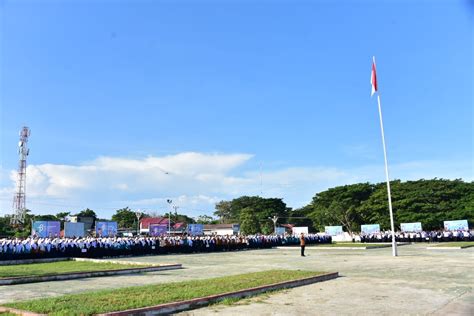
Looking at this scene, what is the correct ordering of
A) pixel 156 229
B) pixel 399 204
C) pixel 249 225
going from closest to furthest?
pixel 156 229 → pixel 399 204 → pixel 249 225

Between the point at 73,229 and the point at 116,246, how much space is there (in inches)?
199

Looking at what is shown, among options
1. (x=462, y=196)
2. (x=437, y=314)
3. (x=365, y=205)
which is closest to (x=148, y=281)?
(x=437, y=314)

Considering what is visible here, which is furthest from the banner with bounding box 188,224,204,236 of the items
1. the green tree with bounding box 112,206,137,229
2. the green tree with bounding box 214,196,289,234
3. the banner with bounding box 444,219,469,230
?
the green tree with bounding box 112,206,137,229

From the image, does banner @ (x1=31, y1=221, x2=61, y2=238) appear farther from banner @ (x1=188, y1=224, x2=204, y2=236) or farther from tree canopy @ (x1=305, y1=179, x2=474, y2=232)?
tree canopy @ (x1=305, y1=179, x2=474, y2=232)

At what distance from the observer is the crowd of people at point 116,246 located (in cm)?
2162

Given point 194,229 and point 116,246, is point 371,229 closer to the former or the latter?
point 194,229

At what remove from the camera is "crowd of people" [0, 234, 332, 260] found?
21.6 metres

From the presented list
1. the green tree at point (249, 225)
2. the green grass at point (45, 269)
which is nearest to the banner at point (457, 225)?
the green tree at point (249, 225)

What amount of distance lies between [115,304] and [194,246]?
25.1 metres

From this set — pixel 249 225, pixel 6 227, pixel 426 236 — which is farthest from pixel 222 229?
pixel 426 236

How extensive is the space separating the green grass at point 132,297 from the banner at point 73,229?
2067 cm

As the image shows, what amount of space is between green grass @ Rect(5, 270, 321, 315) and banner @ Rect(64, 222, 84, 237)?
2067 cm

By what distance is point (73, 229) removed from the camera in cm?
2981

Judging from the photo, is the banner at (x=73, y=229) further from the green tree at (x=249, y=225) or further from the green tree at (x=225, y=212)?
the green tree at (x=225, y=212)
